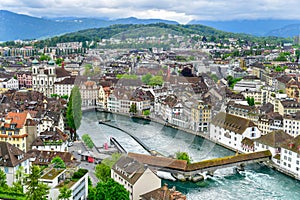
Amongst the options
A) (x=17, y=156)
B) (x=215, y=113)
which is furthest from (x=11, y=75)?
(x=215, y=113)

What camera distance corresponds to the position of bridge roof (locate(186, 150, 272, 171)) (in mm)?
8828

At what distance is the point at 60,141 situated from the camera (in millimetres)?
9492

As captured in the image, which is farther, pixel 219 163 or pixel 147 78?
pixel 219 163

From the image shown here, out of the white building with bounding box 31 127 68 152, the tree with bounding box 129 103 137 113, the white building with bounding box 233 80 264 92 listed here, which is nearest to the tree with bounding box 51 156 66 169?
the white building with bounding box 31 127 68 152

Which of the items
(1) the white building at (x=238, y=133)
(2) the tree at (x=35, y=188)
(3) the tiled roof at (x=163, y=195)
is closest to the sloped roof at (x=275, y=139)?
(1) the white building at (x=238, y=133)

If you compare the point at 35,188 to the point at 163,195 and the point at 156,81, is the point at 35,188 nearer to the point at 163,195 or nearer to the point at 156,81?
the point at 163,195

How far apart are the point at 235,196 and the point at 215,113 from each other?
202 inches

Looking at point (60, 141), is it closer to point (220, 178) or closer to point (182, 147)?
point (220, 178)

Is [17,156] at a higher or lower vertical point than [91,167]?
higher

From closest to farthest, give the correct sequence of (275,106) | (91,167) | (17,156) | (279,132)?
(17,156) < (91,167) < (279,132) < (275,106)

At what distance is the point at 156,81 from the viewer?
8.91 feet

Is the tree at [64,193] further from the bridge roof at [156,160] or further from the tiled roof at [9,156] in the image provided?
the tiled roof at [9,156]

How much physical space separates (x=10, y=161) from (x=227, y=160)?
468 cm

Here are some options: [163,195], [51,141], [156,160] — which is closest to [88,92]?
[156,160]
